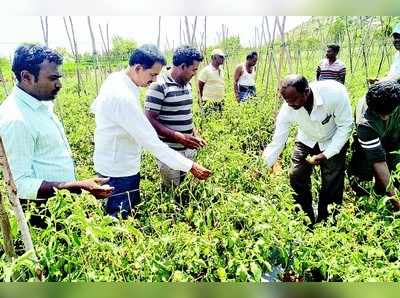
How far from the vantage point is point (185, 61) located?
2270 mm

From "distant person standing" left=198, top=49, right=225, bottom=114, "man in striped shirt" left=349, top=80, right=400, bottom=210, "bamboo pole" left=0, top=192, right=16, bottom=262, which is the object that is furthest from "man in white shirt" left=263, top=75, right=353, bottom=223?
"distant person standing" left=198, top=49, right=225, bottom=114

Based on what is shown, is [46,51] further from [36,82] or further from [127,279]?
[127,279]

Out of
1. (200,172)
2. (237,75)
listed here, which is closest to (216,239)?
(200,172)

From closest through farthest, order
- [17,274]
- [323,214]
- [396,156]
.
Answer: [17,274]
[396,156]
[323,214]

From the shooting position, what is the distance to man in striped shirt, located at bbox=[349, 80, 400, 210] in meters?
1.86

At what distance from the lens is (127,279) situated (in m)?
1.30

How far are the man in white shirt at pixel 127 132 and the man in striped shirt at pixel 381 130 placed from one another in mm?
730

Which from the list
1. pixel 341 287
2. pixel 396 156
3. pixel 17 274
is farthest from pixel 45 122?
pixel 396 156

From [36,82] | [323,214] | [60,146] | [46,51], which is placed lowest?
[323,214]

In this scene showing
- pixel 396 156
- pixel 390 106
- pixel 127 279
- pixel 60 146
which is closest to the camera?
pixel 127 279

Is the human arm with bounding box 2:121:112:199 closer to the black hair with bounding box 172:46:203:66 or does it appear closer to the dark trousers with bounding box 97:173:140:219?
the dark trousers with bounding box 97:173:140:219

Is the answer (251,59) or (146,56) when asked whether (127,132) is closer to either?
(146,56)

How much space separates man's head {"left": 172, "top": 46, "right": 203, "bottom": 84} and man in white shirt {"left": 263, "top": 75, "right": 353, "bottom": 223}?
0.47 metres

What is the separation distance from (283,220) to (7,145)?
0.97 meters
